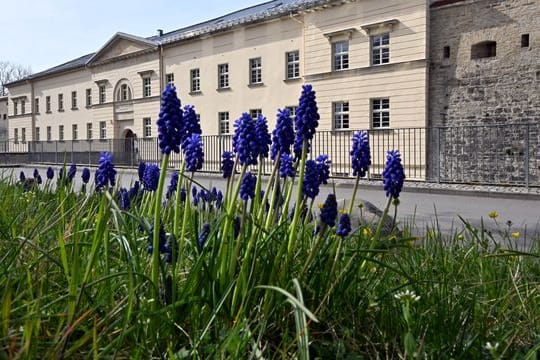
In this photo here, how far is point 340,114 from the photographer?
25281mm

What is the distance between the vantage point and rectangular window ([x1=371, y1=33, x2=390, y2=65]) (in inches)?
928

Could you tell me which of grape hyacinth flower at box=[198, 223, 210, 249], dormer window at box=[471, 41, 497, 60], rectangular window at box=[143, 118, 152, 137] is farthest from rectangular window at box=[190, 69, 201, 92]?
grape hyacinth flower at box=[198, 223, 210, 249]

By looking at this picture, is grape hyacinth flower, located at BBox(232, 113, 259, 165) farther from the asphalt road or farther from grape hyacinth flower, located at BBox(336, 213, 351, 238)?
the asphalt road

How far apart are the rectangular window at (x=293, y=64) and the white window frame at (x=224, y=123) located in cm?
514

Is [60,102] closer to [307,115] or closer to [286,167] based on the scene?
[286,167]

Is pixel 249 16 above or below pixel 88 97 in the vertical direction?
above

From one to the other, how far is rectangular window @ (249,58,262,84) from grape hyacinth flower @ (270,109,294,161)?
2716 cm

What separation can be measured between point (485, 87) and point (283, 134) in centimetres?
2040

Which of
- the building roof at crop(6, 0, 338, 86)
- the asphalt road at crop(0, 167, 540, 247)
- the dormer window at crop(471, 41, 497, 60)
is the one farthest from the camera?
the building roof at crop(6, 0, 338, 86)

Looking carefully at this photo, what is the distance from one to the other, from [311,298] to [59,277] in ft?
3.31

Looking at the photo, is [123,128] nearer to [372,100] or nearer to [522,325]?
[372,100]

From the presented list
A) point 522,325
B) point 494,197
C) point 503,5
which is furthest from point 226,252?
point 503,5

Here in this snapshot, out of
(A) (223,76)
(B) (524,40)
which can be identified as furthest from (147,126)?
(B) (524,40)

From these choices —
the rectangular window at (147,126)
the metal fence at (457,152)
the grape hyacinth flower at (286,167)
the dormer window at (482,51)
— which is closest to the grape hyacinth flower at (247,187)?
the grape hyacinth flower at (286,167)
